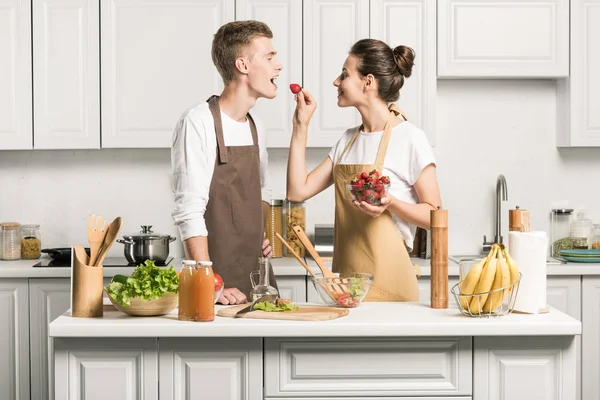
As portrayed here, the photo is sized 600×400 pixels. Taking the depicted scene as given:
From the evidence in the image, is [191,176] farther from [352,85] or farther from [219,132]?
[352,85]

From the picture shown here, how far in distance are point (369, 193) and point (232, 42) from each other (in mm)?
855

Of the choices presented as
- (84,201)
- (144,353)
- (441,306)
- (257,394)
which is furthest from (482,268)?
(84,201)

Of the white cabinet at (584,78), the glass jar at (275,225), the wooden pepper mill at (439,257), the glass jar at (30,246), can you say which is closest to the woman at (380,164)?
the wooden pepper mill at (439,257)

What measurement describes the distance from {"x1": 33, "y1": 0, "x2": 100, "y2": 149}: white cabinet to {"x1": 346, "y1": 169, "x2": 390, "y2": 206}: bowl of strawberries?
6.62 feet

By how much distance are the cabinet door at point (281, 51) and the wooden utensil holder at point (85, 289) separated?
194 centimetres

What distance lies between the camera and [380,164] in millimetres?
3129

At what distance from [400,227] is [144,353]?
3.87 ft

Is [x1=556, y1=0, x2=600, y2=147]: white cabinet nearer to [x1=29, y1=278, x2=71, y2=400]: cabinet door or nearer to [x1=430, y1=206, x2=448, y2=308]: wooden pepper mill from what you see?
[x1=430, y1=206, x2=448, y2=308]: wooden pepper mill

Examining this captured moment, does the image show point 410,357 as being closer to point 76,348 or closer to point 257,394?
point 257,394

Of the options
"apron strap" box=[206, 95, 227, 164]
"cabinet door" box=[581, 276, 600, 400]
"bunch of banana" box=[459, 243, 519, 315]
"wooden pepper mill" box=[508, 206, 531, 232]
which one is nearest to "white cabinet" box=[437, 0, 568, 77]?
"cabinet door" box=[581, 276, 600, 400]

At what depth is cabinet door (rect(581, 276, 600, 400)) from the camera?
4156 millimetres

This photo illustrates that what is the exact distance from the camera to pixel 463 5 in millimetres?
4371

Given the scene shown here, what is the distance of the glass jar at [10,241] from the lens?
4.43 meters

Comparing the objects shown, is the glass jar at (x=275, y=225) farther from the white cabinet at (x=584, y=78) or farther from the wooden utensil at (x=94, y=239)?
the wooden utensil at (x=94, y=239)
